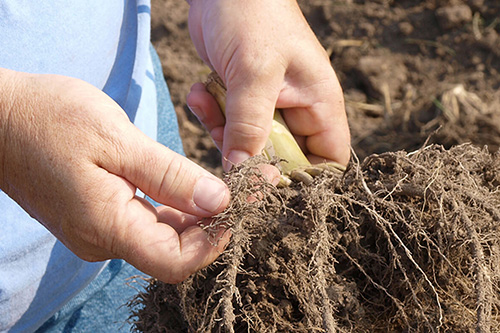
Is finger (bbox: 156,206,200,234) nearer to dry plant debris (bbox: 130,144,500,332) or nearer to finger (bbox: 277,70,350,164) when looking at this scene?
dry plant debris (bbox: 130,144,500,332)

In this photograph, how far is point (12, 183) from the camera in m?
0.85

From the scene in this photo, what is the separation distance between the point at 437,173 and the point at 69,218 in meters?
0.70

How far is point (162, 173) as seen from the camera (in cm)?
80

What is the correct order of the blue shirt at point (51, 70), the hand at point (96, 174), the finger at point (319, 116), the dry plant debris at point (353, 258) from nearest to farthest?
the hand at point (96, 174) → the dry plant debris at point (353, 258) → the blue shirt at point (51, 70) → the finger at point (319, 116)

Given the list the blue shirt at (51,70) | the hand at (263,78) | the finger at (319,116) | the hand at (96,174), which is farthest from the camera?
the finger at (319,116)

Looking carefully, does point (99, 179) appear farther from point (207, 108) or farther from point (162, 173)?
point (207, 108)

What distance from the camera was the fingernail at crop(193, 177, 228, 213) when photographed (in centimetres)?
82

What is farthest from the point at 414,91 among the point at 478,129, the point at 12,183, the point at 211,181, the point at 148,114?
the point at 12,183

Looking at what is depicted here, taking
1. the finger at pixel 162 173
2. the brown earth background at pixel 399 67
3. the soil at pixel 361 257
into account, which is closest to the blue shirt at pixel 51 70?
the soil at pixel 361 257

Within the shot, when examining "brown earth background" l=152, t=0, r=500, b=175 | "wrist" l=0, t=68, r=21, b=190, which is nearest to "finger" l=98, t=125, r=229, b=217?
"wrist" l=0, t=68, r=21, b=190

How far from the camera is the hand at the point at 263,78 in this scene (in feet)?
3.72

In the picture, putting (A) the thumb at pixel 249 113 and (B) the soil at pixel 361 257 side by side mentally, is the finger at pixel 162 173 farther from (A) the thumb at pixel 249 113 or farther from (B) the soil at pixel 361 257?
(A) the thumb at pixel 249 113

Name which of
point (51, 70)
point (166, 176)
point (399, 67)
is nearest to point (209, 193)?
point (166, 176)

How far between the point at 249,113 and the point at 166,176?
0.36 m
